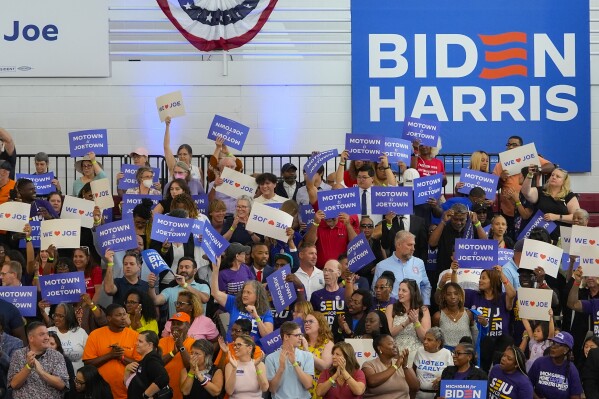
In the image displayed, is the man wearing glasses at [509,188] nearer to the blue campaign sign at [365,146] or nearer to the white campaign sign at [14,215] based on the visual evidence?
the blue campaign sign at [365,146]

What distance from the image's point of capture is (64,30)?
21.4 meters

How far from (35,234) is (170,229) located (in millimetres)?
1878

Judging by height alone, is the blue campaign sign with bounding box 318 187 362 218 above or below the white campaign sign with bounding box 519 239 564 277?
above

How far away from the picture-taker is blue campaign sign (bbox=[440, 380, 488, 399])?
13.8 m

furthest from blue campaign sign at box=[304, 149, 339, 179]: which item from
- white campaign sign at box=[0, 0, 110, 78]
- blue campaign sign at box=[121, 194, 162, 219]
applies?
white campaign sign at box=[0, 0, 110, 78]

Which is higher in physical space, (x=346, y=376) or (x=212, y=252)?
(x=212, y=252)

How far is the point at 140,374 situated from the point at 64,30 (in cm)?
865

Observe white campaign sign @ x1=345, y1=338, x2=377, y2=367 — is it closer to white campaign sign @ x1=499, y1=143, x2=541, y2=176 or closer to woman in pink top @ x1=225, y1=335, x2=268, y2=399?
woman in pink top @ x1=225, y1=335, x2=268, y2=399

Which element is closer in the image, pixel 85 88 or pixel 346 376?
pixel 346 376

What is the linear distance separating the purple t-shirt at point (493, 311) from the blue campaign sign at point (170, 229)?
303cm

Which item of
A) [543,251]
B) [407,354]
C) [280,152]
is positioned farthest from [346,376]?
[280,152]

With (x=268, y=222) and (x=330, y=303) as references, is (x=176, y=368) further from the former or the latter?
(x=268, y=222)

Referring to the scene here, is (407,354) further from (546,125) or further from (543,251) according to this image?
(546,125)

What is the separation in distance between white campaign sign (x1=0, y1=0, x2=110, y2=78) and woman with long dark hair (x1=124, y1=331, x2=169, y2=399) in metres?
8.14
